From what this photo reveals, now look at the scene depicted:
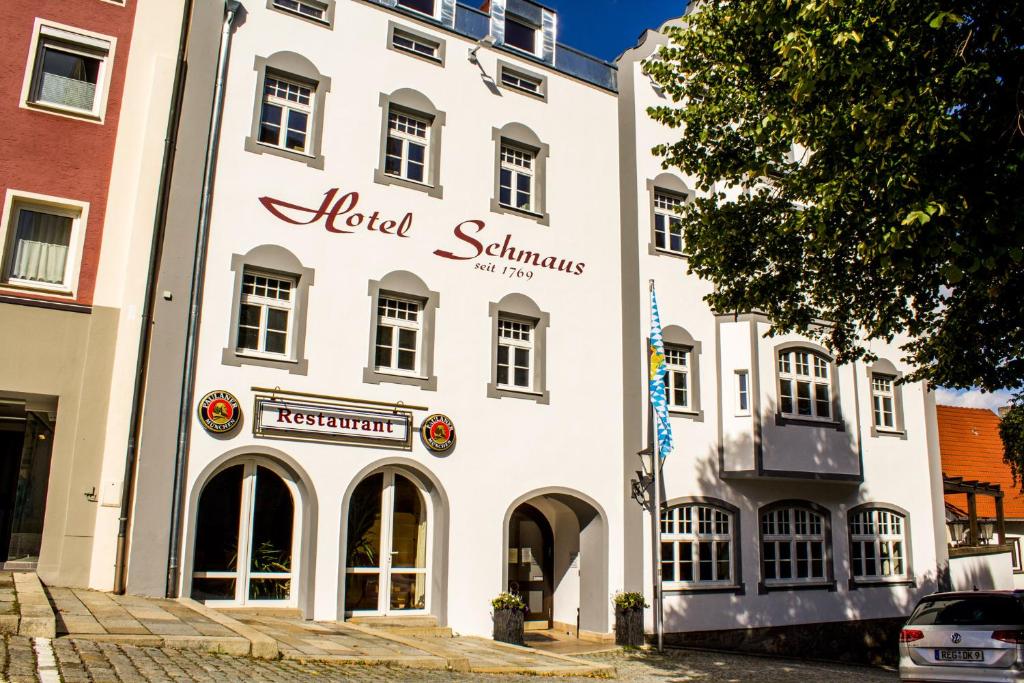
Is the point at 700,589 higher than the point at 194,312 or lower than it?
lower

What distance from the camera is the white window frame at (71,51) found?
44.9ft

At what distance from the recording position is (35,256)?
44.4 ft

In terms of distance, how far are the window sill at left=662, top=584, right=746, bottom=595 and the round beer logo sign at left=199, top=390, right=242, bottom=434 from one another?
894 centimetres

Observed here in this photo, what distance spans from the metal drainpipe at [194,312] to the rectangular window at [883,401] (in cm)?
1612

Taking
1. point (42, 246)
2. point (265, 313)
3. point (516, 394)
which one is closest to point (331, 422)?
point (265, 313)

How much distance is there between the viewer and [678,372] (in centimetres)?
1884

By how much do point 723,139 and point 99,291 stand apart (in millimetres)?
9995

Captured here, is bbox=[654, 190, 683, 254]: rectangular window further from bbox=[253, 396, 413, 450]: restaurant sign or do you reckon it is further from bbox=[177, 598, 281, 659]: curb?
bbox=[177, 598, 281, 659]: curb

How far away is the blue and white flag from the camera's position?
16.8 m

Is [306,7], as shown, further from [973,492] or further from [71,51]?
[973,492]

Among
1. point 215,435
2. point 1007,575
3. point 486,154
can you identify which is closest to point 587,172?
point 486,154

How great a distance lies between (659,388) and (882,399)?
8315 mm

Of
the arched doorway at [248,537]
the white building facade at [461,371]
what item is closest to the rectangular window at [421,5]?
the white building facade at [461,371]

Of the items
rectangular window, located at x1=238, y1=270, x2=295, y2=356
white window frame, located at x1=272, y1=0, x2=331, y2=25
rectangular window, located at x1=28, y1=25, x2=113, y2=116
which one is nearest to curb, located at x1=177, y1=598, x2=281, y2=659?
rectangular window, located at x1=238, y1=270, x2=295, y2=356
